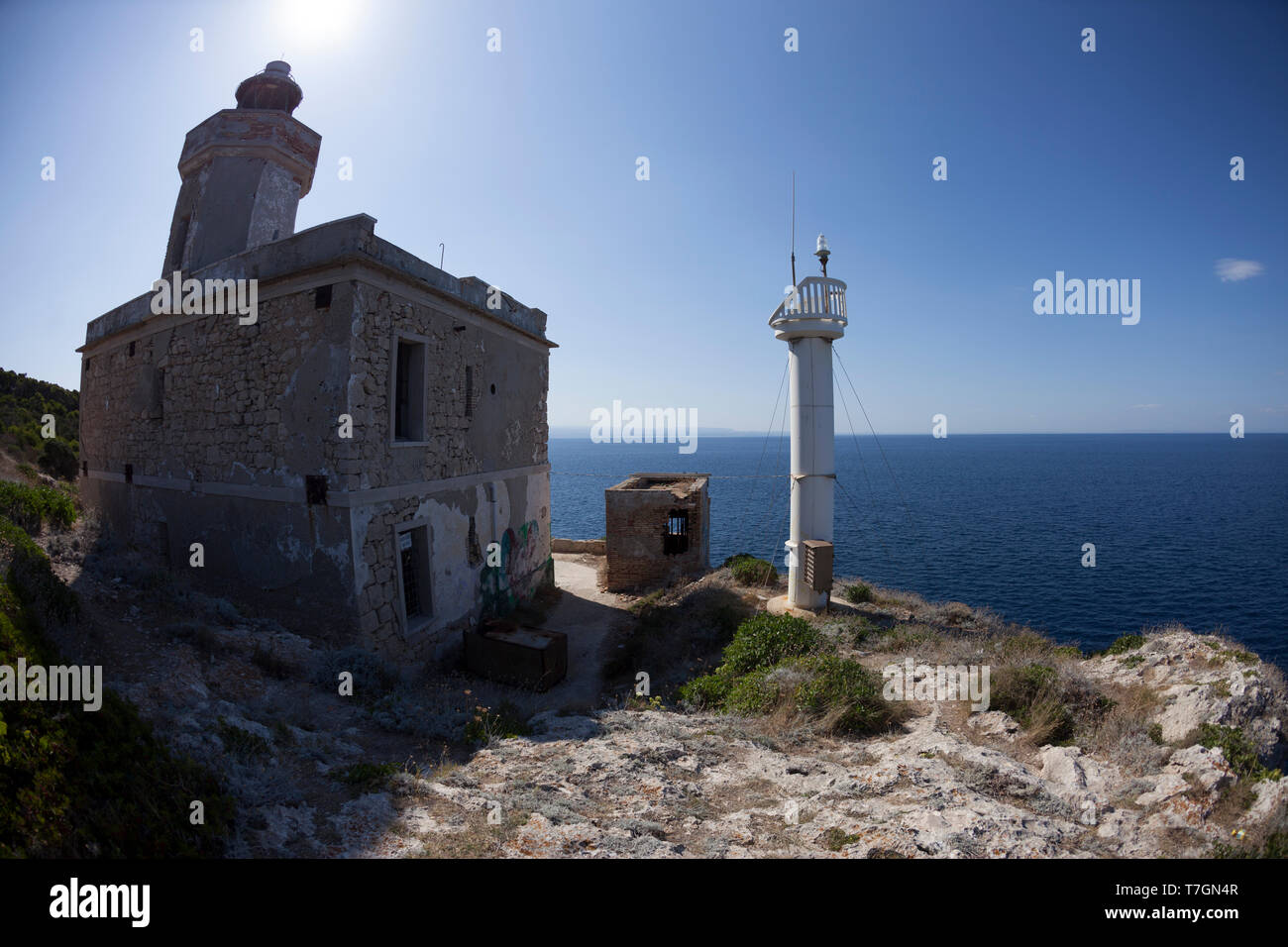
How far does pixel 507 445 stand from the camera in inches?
622

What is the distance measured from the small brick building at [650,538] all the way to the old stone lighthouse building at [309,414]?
356 cm

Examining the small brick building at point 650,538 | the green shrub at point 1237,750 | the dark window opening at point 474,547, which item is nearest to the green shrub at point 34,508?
the dark window opening at point 474,547

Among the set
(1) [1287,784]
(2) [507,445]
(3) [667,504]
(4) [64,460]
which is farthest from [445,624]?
(4) [64,460]

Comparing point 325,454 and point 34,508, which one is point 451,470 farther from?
point 34,508

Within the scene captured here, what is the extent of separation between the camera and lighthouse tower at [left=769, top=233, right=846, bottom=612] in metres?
13.4

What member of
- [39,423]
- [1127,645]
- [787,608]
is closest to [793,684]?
[787,608]

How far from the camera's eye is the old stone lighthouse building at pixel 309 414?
10414 millimetres

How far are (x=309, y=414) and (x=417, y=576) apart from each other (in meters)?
3.89

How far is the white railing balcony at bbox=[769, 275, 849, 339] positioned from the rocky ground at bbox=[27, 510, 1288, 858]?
8.09 metres

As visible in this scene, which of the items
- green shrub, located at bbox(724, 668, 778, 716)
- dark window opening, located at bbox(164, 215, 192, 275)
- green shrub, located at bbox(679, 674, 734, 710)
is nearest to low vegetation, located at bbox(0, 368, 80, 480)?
dark window opening, located at bbox(164, 215, 192, 275)

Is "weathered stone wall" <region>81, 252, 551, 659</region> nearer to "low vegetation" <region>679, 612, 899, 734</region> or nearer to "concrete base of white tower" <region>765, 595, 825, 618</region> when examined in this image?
"low vegetation" <region>679, 612, 899, 734</region>
